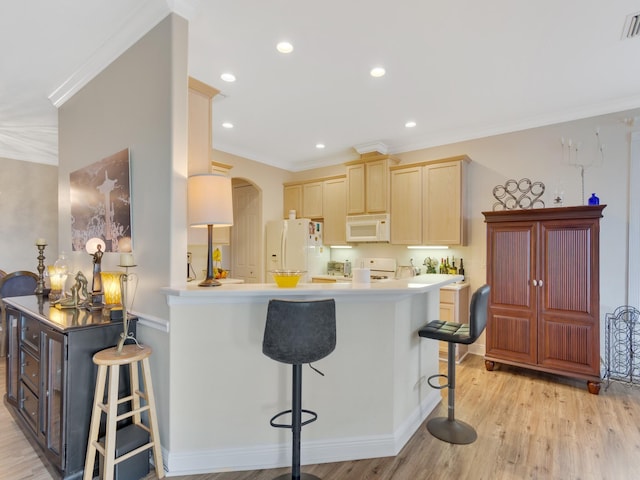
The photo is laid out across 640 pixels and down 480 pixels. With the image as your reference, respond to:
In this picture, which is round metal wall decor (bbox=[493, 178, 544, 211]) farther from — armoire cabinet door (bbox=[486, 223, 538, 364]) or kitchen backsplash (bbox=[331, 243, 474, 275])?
kitchen backsplash (bbox=[331, 243, 474, 275])

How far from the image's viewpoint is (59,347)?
6.27 ft

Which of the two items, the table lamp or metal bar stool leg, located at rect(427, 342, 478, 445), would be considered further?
metal bar stool leg, located at rect(427, 342, 478, 445)

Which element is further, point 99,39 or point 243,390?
point 99,39

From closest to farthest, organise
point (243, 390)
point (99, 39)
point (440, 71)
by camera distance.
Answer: point (243, 390), point (99, 39), point (440, 71)

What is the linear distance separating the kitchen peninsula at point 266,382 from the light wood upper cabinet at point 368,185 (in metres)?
2.82

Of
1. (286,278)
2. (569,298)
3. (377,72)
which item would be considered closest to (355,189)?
(377,72)

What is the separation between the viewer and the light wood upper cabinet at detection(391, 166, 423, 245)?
15.0 ft

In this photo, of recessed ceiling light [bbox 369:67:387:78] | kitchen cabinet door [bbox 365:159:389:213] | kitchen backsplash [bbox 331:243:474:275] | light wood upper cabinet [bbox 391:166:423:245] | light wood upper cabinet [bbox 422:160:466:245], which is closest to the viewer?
recessed ceiling light [bbox 369:67:387:78]

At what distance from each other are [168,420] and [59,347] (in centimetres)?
76

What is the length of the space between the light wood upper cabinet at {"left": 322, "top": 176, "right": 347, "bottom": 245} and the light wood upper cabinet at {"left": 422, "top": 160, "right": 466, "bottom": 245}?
1.33 metres

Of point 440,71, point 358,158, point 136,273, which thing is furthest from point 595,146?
point 136,273

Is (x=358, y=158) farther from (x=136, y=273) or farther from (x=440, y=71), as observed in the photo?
(x=136, y=273)

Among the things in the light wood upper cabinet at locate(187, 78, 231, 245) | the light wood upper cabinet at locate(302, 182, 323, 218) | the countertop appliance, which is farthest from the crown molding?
the countertop appliance

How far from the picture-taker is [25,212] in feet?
16.0
